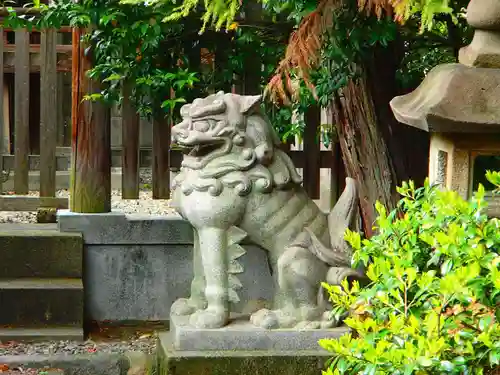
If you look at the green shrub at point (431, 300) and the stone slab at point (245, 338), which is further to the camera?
the stone slab at point (245, 338)

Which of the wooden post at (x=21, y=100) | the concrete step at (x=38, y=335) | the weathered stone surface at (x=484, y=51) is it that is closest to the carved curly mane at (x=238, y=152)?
the weathered stone surface at (x=484, y=51)

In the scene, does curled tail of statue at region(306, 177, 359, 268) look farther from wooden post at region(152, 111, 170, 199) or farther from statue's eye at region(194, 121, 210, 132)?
wooden post at region(152, 111, 170, 199)

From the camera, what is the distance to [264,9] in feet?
20.6

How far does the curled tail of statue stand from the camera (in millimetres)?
5266

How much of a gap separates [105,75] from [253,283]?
162 centimetres

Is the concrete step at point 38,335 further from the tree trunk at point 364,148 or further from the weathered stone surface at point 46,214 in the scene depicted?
the tree trunk at point 364,148

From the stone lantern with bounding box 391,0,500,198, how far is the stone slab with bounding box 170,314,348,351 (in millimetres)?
1320

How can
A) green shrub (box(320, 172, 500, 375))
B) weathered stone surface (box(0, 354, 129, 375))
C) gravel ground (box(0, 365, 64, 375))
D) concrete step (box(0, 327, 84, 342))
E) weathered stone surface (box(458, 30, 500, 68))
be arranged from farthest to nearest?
concrete step (box(0, 327, 84, 342)) → weathered stone surface (box(0, 354, 129, 375)) → gravel ground (box(0, 365, 64, 375)) → weathered stone surface (box(458, 30, 500, 68)) → green shrub (box(320, 172, 500, 375))

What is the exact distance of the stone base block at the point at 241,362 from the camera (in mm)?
5074

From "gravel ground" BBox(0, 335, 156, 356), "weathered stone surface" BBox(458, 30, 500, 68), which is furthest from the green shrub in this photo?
"gravel ground" BBox(0, 335, 156, 356)

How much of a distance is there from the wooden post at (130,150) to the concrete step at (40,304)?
Result: 0.97 meters

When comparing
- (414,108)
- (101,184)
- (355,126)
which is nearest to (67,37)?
(101,184)

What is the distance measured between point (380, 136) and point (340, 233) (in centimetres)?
87

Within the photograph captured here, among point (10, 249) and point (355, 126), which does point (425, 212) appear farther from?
point (10, 249)
